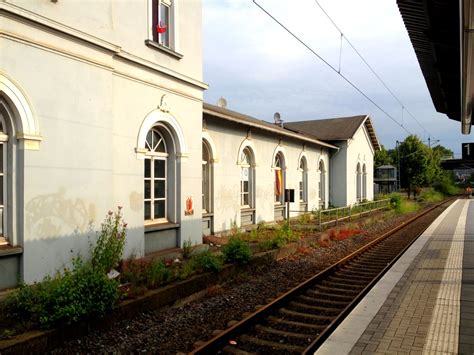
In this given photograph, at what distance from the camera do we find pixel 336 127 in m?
31.3

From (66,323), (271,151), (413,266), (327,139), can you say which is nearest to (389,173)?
(327,139)

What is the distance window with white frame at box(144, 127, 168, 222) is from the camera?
1041 cm

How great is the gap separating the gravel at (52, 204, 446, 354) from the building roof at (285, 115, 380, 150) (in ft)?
61.9

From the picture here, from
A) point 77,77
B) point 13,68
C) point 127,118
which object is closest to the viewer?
point 13,68

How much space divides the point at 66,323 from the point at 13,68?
3888mm

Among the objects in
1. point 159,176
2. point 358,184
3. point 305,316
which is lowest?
point 305,316

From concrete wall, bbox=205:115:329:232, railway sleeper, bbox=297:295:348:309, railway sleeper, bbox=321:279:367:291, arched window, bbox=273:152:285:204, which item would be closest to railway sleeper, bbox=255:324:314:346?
railway sleeper, bbox=297:295:348:309

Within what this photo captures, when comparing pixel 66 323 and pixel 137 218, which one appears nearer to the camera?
pixel 66 323

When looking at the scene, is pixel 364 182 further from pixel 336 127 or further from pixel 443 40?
pixel 443 40

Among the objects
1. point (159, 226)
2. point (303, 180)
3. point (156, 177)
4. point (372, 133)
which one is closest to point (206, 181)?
point (156, 177)

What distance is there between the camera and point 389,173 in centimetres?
5378

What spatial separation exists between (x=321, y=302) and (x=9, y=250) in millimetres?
5196

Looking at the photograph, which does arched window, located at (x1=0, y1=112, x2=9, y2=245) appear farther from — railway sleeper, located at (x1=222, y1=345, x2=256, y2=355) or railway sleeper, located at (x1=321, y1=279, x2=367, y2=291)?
railway sleeper, located at (x1=321, y1=279, x2=367, y2=291)

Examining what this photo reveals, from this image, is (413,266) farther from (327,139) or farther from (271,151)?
(327,139)
